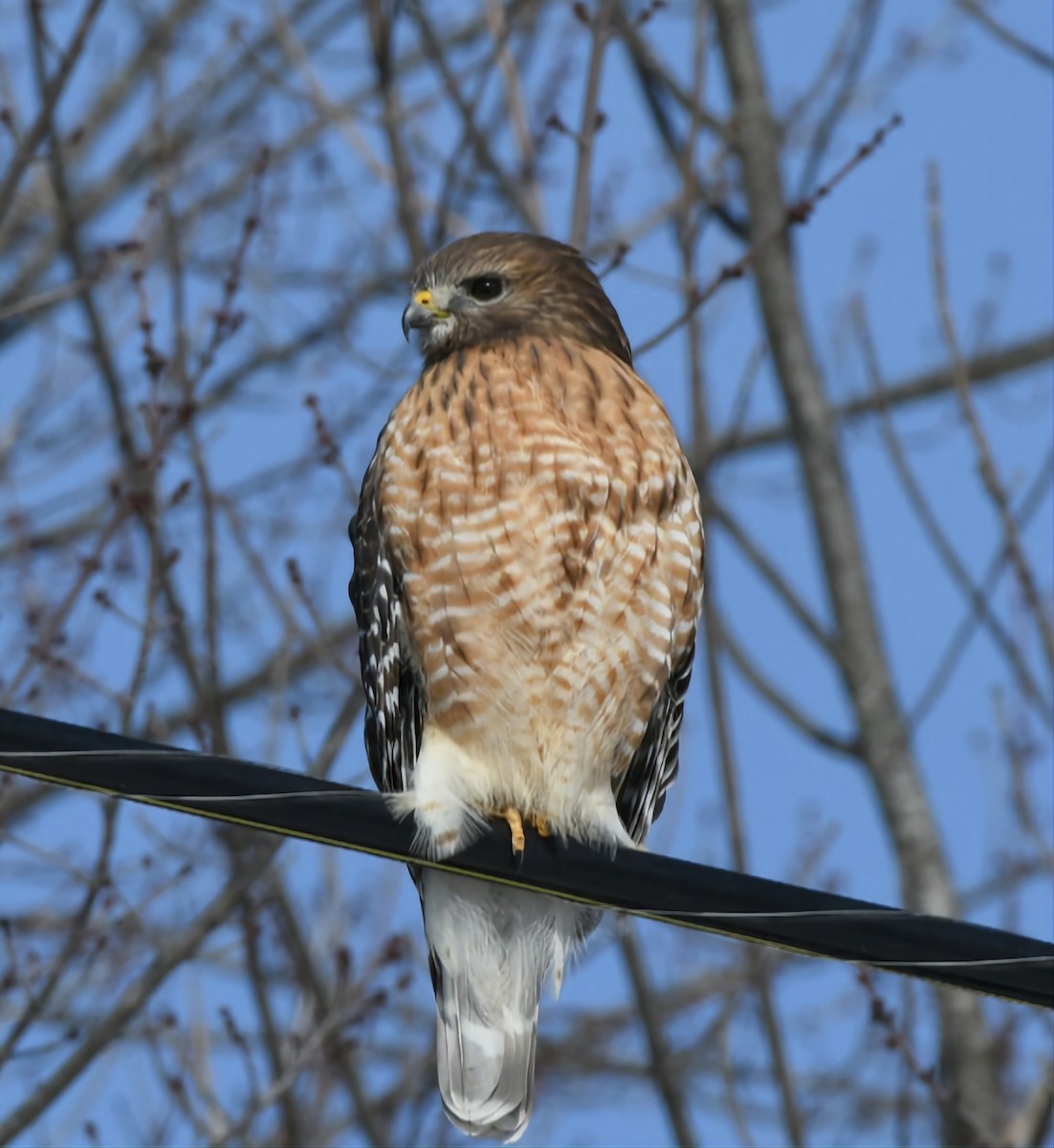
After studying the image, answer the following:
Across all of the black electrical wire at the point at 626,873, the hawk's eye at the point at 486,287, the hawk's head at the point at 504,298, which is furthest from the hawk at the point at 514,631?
the black electrical wire at the point at 626,873

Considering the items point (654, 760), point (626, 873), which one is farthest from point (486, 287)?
point (626, 873)

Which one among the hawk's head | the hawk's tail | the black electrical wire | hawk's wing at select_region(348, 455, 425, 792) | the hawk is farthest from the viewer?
the hawk's head

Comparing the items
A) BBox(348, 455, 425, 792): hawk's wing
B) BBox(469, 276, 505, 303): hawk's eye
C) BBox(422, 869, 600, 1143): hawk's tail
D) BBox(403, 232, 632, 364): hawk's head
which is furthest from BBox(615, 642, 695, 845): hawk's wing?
BBox(469, 276, 505, 303): hawk's eye

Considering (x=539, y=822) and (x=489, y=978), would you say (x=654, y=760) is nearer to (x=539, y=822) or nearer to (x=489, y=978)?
(x=539, y=822)

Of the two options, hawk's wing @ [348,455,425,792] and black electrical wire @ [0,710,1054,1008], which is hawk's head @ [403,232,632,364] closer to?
hawk's wing @ [348,455,425,792]

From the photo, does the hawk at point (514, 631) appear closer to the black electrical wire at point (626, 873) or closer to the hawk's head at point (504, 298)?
the hawk's head at point (504, 298)

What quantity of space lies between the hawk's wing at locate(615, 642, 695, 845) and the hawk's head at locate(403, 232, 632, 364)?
806 millimetres

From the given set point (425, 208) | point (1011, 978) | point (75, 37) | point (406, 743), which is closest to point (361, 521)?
point (406, 743)

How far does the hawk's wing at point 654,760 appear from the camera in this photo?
4.67m

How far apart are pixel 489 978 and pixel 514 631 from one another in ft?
2.82

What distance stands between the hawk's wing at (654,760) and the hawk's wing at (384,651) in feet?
1.67

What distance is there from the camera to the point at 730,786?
596 cm

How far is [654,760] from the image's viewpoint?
15.6 feet

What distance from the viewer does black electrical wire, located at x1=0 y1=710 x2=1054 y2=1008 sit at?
2986mm
